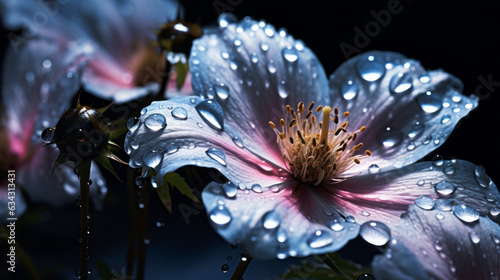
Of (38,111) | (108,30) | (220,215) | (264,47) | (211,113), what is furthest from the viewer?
(108,30)

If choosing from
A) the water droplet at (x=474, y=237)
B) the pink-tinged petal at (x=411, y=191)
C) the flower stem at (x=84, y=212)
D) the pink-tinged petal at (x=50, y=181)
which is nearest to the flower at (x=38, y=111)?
the pink-tinged petal at (x=50, y=181)

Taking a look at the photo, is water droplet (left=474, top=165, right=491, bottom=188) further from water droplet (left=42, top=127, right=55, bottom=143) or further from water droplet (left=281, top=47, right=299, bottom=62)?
water droplet (left=42, top=127, right=55, bottom=143)

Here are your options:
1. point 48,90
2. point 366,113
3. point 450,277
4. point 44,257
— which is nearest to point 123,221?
point 44,257

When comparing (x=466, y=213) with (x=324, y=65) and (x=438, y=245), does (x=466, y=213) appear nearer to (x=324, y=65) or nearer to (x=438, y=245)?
(x=438, y=245)

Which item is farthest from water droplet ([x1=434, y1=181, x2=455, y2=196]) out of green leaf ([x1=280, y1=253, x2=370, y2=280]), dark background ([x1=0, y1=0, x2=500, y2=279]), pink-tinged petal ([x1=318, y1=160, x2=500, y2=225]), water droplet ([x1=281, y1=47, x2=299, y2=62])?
dark background ([x1=0, y1=0, x2=500, y2=279])

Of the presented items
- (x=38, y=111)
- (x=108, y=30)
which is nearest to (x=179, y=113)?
(x=38, y=111)

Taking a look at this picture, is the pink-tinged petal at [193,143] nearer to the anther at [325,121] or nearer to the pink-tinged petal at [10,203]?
the anther at [325,121]

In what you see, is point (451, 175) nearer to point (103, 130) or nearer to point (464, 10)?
point (103, 130)
